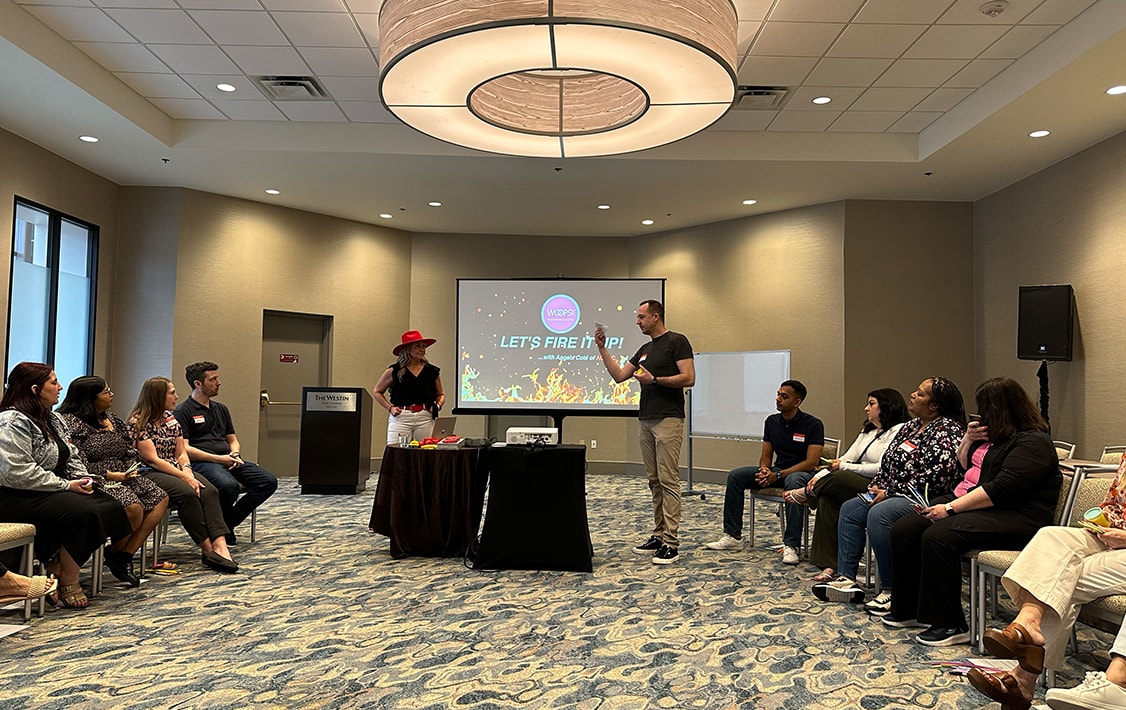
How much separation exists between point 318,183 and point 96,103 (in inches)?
99.3

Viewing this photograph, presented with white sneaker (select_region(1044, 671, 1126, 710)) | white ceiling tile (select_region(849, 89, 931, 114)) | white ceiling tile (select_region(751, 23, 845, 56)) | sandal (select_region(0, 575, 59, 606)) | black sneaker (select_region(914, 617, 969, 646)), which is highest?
white ceiling tile (select_region(751, 23, 845, 56))

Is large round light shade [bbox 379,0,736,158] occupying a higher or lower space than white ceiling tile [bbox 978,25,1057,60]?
lower

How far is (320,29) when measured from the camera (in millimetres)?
5387

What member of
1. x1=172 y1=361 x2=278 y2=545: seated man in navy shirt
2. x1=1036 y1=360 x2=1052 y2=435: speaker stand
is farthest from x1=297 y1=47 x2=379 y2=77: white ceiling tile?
x1=1036 y1=360 x2=1052 y2=435: speaker stand

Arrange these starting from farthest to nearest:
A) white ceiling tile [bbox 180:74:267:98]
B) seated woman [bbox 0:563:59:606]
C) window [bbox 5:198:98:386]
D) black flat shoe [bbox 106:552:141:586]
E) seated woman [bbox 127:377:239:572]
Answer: window [bbox 5:198:98:386] < white ceiling tile [bbox 180:74:267:98] < seated woman [bbox 127:377:239:572] < black flat shoe [bbox 106:552:141:586] < seated woman [bbox 0:563:59:606]

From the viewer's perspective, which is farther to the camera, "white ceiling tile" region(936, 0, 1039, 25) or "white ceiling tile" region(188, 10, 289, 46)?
"white ceiling tile" region(188, 10, 289, 46)

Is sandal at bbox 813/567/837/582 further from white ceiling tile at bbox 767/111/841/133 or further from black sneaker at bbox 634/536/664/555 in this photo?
white ceiling tile at bbox 767/111/841/133

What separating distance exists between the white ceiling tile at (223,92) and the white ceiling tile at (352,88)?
0.63 m

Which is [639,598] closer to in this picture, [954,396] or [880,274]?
[954,396]

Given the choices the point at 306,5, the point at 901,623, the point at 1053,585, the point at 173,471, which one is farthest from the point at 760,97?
the point at 173,471

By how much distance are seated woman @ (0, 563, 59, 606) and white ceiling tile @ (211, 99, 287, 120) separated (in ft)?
15.1

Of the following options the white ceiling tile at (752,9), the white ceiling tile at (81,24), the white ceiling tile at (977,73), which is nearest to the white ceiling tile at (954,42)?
the white ceiling tile at (977,73)

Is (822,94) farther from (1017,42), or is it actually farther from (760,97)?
(1017,42)

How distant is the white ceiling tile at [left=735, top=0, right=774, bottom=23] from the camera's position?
4.91m
